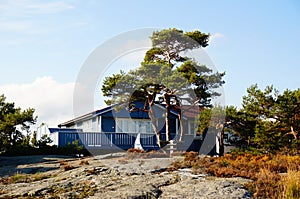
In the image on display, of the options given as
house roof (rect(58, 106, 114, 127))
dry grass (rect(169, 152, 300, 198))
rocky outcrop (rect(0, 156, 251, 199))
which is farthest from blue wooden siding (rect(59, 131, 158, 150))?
rocky outcrop (rect(0, 156, 251, 199))

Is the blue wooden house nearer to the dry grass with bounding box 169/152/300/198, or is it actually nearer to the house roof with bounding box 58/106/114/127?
the house roof with bounding box 58/106/114/127

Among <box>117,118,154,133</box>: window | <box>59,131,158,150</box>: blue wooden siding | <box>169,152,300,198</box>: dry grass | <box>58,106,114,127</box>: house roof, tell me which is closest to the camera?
<box>169,152,300,198</box>: dry grass

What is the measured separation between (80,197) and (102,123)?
70.1 ft

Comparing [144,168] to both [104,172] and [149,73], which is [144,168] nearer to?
[104,172]

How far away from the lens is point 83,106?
21.2 m

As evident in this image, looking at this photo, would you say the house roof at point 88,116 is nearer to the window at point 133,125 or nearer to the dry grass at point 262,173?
the window at point 133,125

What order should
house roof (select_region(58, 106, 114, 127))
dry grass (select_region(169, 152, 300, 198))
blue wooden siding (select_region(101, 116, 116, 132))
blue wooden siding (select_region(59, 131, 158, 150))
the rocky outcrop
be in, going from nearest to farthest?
dry grass (select_region(169, 152, 300, 198)) → the rocky outcrop → blue wooden siding (select_region(59, 131, 158, 150)) → house roof (select_region(58, 106, 114, 127)) → blue wooden siding (select_region(101, 116, 116, 132))

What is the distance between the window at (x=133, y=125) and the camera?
31312mm

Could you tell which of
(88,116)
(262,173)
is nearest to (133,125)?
(88,116)

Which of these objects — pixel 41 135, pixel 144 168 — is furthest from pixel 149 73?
pixel 144 168

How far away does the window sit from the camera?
31.3 m

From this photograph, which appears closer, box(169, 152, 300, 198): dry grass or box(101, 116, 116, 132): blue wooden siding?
box(169, 152, 300, 198): dry grass

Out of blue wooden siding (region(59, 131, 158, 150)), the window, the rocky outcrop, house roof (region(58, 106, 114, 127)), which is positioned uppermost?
house roof (region(58, 106, 114, 127))

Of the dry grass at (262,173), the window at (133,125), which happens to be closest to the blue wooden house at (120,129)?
the window at (133,125)
